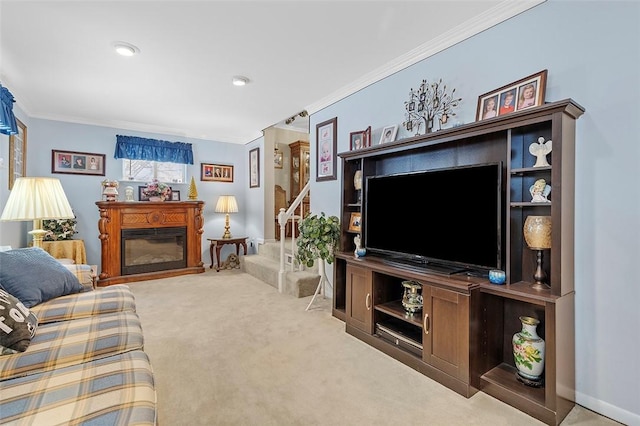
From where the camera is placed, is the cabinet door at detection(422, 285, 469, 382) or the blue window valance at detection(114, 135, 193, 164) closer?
the cabinet door at detection(422, 285, 469, 382)

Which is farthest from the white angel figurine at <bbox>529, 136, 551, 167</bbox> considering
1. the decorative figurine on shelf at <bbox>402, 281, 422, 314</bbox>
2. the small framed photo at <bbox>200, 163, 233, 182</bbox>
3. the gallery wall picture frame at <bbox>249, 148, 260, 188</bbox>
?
the small framed photo at <bbox>200, 163, 233, 182</bbox>

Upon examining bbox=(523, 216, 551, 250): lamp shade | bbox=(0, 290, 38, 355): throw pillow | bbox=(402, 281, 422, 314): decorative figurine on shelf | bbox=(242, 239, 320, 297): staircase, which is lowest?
bbox=(242, 239, 320, 297): staircase

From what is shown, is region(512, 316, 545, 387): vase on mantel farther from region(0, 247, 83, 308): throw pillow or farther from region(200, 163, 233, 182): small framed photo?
region(200, 163, 233, 182): small framed photo

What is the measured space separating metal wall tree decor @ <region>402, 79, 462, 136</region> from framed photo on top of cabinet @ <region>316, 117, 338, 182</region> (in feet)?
3.60

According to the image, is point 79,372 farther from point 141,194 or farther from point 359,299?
point 141,194

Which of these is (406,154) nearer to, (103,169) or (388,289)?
(388,289)

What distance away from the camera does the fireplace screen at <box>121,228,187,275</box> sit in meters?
4.79

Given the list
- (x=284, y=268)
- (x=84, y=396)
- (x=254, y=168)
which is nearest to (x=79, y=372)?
(x=84, y=396)

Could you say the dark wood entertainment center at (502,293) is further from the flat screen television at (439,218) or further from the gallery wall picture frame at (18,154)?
the gallery wall picture frame at (18,154)

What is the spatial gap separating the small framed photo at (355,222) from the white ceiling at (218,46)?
138 cm

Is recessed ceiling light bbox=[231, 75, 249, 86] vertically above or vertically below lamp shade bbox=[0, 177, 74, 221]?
above

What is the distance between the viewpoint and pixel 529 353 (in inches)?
70.5

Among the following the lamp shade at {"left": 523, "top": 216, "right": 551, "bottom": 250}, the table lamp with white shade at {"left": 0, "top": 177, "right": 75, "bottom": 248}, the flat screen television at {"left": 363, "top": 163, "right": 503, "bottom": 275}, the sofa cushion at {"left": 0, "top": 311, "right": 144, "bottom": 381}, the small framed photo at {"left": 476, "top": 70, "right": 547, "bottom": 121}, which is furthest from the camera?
the table lamp with white shade at {"left": 0, "top": 177, "right": 75, "bottom": 248}

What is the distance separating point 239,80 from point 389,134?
67.9 inches
